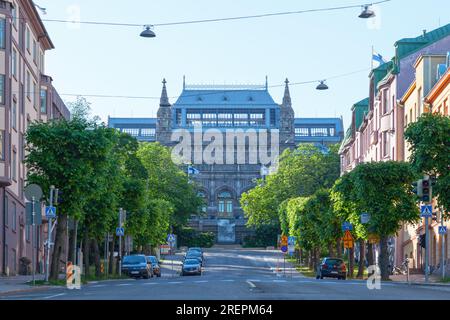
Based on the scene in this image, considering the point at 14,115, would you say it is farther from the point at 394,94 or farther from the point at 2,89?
the point at 394,94

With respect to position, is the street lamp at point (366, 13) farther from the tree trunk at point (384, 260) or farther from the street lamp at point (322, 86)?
the tree trunk at point (384, 260)

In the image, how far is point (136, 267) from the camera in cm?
6359

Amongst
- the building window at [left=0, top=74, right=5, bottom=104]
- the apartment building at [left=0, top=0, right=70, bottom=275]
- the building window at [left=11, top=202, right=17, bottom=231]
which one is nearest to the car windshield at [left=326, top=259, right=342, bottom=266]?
the apartment building at [left=0, top=0, right=70, bottom=275]

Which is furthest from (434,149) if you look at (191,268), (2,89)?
(191,268)

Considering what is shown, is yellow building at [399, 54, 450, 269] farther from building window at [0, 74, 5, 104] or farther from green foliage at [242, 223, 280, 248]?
green foliage at [242, 223, 280, 248]

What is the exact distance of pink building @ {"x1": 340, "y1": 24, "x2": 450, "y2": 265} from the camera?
77.9 m

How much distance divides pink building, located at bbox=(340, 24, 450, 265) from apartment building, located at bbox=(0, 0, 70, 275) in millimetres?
24401

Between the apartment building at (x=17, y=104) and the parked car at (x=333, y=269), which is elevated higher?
the apartment building at (x=17, y=104)

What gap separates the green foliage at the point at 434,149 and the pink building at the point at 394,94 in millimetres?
22361

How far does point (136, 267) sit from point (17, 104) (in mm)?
11529

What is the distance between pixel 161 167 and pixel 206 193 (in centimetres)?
5551

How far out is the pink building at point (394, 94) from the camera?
77.9 m

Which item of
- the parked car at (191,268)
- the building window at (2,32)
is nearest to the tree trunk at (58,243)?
the building window at (2,32)
